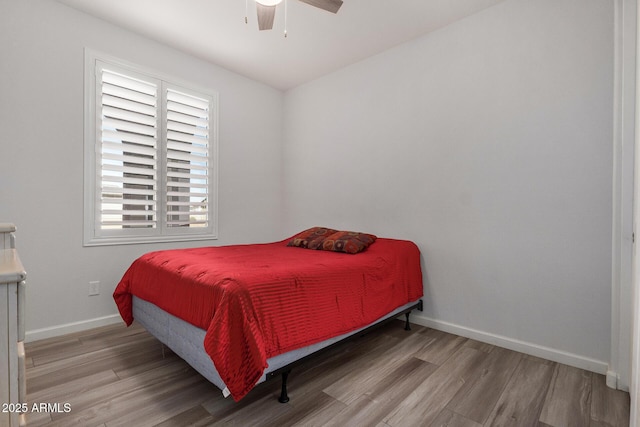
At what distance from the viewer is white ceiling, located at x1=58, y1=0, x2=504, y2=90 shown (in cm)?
254

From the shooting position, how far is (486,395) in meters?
1.80

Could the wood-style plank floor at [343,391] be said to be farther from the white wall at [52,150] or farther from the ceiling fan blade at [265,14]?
the ceiling fan blade at [265,14]

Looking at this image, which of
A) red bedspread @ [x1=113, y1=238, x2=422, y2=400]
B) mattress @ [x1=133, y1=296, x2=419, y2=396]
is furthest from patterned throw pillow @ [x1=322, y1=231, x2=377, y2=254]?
mattress @ [x1=133, y1=296, x2=419, y2=396]

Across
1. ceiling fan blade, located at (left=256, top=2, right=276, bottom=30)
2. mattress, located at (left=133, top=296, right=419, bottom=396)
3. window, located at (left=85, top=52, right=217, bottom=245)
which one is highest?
ceiling fan blade, located at (left=256, top=2, right=276, bottom=30)

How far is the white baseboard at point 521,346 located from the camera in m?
2.09

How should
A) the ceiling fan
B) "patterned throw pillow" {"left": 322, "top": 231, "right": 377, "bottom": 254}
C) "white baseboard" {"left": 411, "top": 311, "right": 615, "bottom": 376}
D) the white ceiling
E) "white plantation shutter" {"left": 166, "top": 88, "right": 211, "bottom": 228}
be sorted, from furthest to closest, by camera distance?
"white plantation shutter" {"left": 166, "top": 88, "right": 211, "bottom": 228}
"patterned throw pillow" {"left": 322, "top": 231, "right": 377, "bottom": 254}
the white ceiling
"white baseboard" {"left": 411, "top": 311, "right": 615, "bottom": 376}
the ceiling fan

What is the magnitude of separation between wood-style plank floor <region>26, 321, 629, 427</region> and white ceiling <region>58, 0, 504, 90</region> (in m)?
2.70

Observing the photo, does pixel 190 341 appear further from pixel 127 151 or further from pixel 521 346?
pixel 521 346

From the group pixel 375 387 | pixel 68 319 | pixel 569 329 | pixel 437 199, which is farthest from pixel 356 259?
pixel 68 319

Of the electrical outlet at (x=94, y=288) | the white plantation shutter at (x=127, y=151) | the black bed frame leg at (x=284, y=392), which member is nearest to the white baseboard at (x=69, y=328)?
the electrical outlet at (x=94, y=288)

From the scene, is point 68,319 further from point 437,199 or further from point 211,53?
point 437,199

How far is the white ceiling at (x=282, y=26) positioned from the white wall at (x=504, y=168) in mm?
214

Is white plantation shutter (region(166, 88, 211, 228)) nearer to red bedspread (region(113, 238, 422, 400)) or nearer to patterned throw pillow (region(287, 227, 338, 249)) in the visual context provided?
red bedspread (region(113, 238, 422, 400))

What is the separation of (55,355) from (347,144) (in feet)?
10.2
